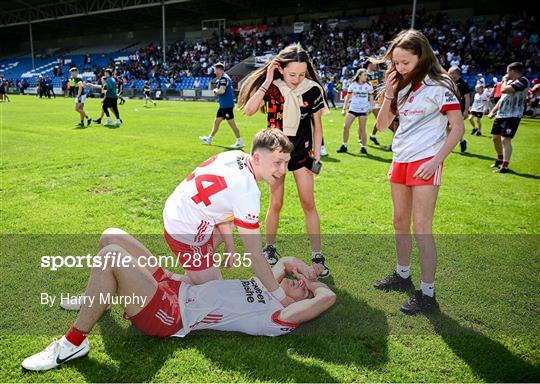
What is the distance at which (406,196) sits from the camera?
11.7ft

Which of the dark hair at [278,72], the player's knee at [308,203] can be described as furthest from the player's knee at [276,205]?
the dark hair at [278,72]

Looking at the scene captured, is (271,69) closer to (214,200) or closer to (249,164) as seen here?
(249,164)

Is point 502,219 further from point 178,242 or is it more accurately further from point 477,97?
point 477,97

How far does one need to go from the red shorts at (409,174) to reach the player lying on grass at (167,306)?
1.19 m

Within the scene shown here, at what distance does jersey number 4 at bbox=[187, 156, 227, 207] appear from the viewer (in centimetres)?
280

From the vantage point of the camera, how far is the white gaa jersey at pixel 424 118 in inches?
123

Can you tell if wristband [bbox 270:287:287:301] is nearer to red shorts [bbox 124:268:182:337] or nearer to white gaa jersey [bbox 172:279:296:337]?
white gaa jersey [bbox 172:279:296:337]

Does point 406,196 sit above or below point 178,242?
above

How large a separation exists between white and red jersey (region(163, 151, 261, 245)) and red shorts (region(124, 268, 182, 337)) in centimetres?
48

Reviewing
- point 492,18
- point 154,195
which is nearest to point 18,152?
point 154,195

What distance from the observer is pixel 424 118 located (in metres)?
3.24

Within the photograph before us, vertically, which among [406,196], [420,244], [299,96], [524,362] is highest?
[299,96]

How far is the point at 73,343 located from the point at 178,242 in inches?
38.9

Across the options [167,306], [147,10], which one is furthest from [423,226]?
[147,10]
